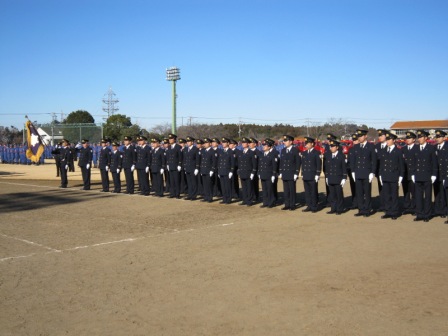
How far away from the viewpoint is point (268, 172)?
41.0 feet

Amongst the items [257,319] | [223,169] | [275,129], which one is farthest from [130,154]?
[275,129]

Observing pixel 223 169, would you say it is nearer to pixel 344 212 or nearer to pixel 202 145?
pixel 202 145

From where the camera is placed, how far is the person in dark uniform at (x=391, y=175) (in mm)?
10531

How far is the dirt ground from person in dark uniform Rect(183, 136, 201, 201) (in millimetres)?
3361

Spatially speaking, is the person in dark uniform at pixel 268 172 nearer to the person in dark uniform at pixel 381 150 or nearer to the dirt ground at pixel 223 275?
the dirt ground at pixel 223 275

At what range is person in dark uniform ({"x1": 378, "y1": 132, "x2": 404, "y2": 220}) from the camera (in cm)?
1053

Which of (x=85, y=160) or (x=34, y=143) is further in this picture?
(x=34, y=143)

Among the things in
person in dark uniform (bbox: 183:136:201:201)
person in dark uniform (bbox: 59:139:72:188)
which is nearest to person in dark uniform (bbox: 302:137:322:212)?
person in dark uniform (bbox: 183:136:201:201)

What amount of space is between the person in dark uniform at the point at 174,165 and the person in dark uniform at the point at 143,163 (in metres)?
0.87

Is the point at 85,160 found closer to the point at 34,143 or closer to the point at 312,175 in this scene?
the point at 312,175

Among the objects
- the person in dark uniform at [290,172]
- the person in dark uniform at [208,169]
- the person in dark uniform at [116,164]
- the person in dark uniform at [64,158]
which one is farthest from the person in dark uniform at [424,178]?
the person in dark uniform at [64,158]

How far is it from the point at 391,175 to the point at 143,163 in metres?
7.77

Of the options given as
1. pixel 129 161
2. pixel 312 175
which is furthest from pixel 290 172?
pixel 129 161

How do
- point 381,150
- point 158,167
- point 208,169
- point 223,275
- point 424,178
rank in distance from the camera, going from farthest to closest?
point 158,167 < point 208,169 < point 381,150 < point 424,178 < point 223,275
